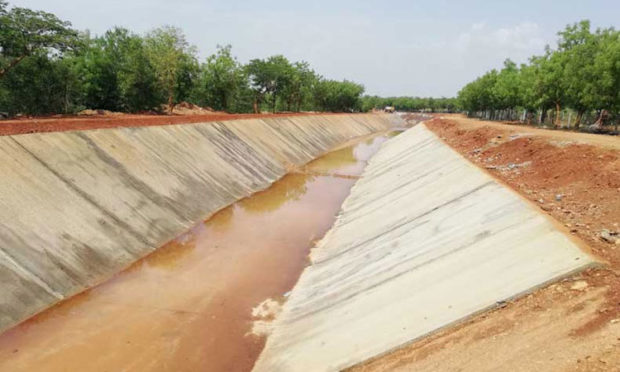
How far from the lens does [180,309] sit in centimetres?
1149

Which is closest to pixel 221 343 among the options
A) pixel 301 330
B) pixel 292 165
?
pixel 301 330

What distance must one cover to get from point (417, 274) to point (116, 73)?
42161 millimetres

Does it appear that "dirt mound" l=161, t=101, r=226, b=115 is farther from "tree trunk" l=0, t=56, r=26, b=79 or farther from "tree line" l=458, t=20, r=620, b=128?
"tree line" l=458, t=20, r=620, b=128

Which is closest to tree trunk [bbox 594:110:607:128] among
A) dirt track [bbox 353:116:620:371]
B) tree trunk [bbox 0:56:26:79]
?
dirt track [bbox 353:116:620:371]

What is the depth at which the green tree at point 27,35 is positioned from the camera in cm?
2722

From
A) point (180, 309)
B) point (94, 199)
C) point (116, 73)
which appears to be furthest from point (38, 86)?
point (180, 309)

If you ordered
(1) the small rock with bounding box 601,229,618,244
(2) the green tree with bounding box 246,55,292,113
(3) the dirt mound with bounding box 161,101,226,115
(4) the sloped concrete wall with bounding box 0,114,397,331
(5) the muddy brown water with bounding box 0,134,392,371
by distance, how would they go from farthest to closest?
(2) the green tree with bounding box 246,55,292,113 < (3) the dirt mound with bounding box 161,101,226,115 < (4) the sloped concrete wall with bounding box 0,114,397,331 < (5) the muddy brown water with bounding box 0,134,392,371 < (1) the small rock with bounding box 601,229,618,244

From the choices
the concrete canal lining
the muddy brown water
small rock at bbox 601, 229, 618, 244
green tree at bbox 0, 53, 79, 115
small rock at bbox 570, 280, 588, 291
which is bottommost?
the muddy brown water

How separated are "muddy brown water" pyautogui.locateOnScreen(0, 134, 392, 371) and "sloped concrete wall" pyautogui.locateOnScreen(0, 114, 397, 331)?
659mm

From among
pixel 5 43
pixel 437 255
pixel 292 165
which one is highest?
pixel 5 43

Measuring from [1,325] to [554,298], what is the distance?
1185 centimetres

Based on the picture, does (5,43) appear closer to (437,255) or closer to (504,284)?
(437,255)

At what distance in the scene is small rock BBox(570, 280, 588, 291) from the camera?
271 inches

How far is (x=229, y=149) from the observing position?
29.4 meters
